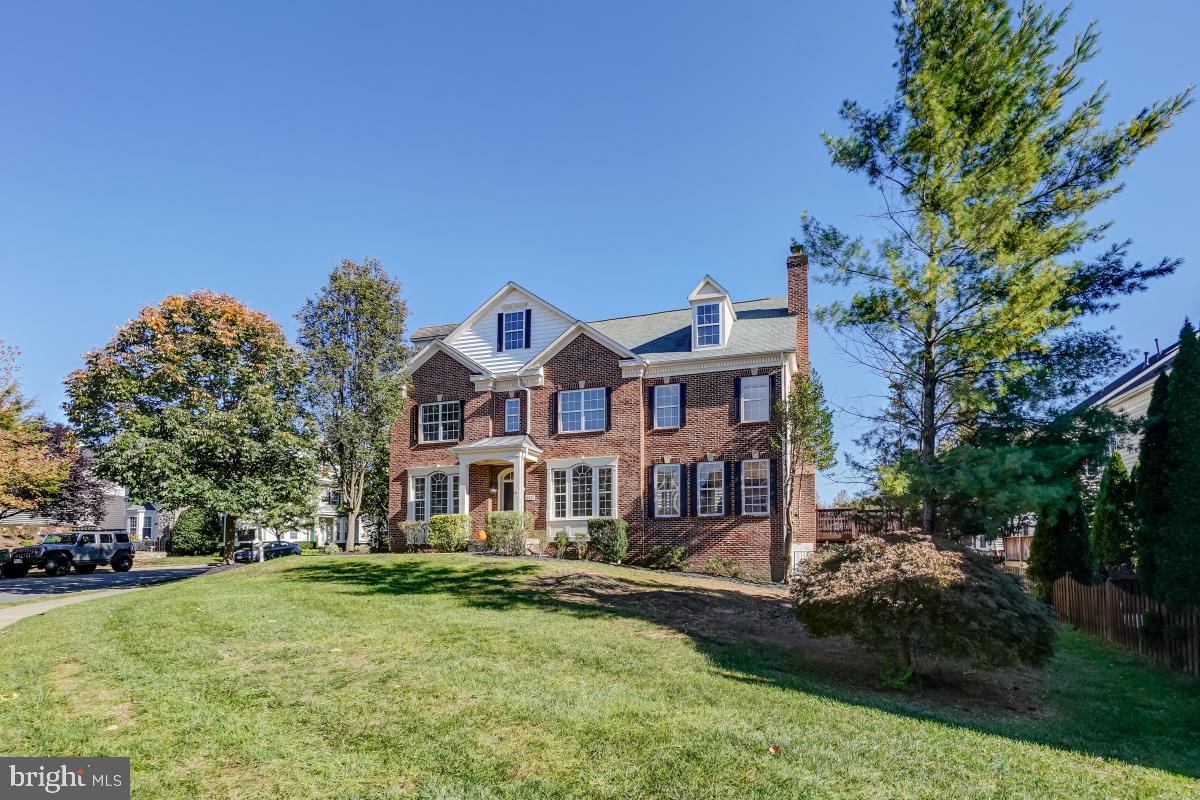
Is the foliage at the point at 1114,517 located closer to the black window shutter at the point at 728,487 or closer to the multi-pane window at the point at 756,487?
the multi-pane window at the point at 756,487

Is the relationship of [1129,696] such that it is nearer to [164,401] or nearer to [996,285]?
[996,285]

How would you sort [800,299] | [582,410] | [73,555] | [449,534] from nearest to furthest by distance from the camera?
[449,534]
[800,299]
[582,410]
[73,555]

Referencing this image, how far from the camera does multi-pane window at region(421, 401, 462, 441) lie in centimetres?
2575

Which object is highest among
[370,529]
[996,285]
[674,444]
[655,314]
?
[655,314]

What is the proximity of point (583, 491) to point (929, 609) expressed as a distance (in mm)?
16098

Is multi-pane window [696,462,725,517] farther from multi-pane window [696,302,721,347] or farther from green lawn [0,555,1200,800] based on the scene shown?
green lawn [0,555,1200,800]

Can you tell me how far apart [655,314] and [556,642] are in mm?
18845

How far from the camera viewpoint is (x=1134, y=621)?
1129cm

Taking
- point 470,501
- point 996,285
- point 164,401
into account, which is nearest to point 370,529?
point 470,501

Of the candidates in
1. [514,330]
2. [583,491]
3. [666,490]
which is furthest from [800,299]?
[514,330]

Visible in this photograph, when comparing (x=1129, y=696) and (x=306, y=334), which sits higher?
(x=306, y=334)

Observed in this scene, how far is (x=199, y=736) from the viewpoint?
19.0 ft

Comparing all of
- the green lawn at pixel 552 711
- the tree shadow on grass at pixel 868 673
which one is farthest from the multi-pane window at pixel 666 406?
the green lawn at pixel 552 711

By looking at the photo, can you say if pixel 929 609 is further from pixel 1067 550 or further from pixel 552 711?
pixel 1067 550
